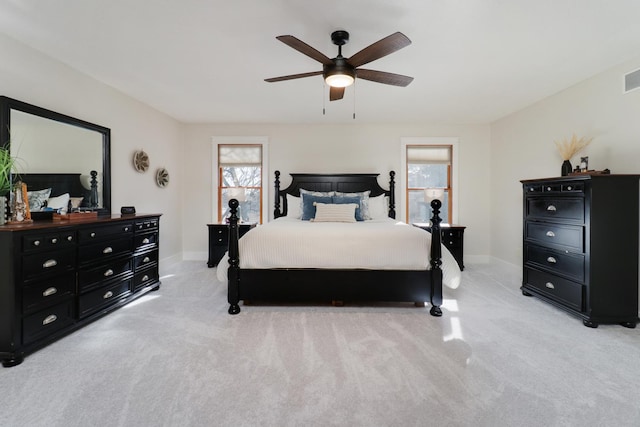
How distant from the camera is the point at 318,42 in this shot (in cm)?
268

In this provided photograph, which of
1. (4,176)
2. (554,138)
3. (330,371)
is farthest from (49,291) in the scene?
(554,138)

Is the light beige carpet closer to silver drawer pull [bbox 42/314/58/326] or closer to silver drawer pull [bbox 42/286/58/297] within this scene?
silver drawer pull [bbox 42/314/58/326]

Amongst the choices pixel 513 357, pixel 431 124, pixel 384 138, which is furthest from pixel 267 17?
pixel 431 124

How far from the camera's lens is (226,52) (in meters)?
2.84

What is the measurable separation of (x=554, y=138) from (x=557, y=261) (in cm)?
192

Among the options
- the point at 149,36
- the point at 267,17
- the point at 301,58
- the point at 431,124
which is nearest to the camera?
the point at 267,17

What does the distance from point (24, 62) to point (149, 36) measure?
1.23 m

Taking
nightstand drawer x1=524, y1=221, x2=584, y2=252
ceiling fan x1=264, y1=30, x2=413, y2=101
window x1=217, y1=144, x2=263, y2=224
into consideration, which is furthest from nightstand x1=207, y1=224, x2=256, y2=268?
nightstand drawer x1=524, y1=221, x2=584, y2=252

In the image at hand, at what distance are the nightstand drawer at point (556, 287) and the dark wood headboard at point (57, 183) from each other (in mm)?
5128

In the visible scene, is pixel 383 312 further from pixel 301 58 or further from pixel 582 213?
pixel 301 58

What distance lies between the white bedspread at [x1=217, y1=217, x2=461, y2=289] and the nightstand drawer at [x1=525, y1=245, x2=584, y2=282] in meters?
1.06

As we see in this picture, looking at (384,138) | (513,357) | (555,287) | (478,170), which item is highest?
(384,138)

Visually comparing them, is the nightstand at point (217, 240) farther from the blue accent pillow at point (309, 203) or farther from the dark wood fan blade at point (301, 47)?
the dark wood fan blade at point (301, 47)

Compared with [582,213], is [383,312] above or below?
below
